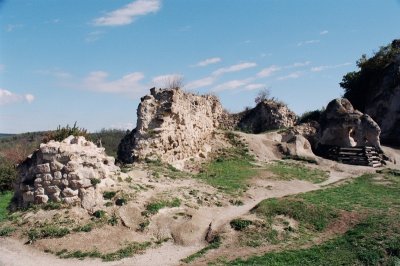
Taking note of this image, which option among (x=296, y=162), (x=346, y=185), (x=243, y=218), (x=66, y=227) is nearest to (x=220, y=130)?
(x=296, y=162)

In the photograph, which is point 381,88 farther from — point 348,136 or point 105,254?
point 105,254

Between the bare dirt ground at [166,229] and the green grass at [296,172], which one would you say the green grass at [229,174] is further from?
the green grass at [296,172]

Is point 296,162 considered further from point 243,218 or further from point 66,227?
point 66,227

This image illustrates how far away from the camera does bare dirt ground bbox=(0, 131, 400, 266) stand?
11289 mm

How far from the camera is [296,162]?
26.6m

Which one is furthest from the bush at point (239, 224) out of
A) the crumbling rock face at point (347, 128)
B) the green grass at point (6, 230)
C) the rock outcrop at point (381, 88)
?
the rock outcrop at point (381, 88)

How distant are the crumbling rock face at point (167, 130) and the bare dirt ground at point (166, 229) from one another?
8.79 feet

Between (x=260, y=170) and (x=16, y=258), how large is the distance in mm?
14035

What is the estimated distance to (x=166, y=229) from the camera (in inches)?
513

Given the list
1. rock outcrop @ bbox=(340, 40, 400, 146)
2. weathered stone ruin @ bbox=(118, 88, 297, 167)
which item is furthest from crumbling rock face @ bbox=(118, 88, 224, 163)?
rock outcrop @ bbox=(340, 40, 400, 146)

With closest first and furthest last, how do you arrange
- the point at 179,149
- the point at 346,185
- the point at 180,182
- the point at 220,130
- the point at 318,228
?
the point at 318,228, the point at 180,182, the point at 346,185, the point at 179,149, the point at 220,130

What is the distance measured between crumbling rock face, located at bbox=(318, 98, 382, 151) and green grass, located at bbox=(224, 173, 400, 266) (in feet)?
35.6

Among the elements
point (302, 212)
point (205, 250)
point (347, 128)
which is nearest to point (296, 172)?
point (347, 128)

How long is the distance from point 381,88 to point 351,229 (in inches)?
1159
